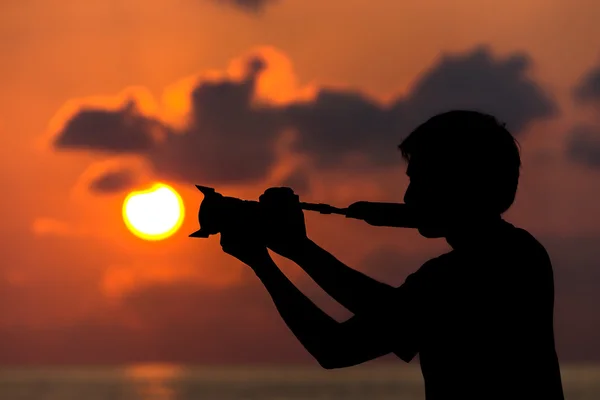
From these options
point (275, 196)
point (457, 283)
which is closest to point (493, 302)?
point (457, 283)

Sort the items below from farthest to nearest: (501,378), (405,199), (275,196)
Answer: (275,196) < (405,199) < (501,378)

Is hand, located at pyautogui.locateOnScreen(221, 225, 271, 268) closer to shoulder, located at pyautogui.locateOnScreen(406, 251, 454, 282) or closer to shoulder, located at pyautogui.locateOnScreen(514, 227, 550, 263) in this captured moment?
shoulder, located at pyautogui.locateOnScreen(406, 251, 454, 282)

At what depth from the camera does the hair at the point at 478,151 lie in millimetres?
4355

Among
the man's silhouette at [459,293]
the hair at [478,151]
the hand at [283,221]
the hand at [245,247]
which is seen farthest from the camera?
the hand at [245,247]

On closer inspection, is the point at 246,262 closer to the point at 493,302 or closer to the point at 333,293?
the point at 333,293

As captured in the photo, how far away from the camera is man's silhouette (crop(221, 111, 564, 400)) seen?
423cm

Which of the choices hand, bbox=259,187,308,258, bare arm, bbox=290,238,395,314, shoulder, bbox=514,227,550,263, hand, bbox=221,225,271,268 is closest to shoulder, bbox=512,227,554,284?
shoulder, bbox=514,227,550,263

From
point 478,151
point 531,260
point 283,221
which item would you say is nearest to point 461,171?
point 478,151

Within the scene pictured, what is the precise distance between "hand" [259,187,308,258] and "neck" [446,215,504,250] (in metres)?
0.63

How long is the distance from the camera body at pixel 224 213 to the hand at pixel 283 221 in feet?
0.19

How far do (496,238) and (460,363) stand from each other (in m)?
0.49

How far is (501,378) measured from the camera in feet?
13.8

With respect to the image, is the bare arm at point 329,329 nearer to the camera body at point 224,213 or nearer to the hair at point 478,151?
the camera body at point 224,213

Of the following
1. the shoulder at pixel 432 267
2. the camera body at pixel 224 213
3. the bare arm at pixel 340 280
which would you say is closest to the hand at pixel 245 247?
the camera body at pixel 224 213
